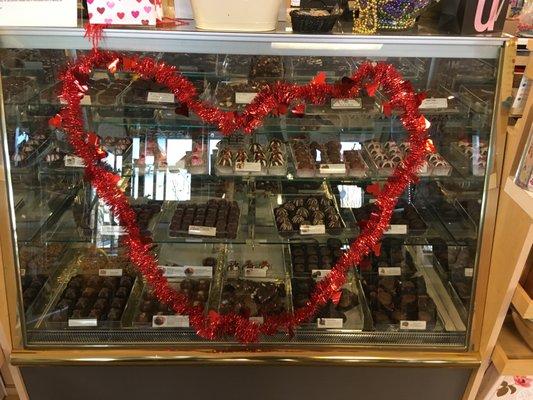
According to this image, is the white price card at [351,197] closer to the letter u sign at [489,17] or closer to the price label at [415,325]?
the price label at [415,325]

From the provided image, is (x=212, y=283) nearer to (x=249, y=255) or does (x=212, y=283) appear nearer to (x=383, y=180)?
(x=249, y=255)

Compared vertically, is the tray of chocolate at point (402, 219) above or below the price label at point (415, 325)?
above

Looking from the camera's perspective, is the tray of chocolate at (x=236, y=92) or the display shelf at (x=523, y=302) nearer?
the display shelf at (x=523, y=302)

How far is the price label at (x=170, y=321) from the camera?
1896 millimetres

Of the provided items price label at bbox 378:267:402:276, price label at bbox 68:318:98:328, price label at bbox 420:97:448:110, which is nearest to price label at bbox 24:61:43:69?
price label at bbox 68:318:98:328

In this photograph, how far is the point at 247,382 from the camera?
1.91m

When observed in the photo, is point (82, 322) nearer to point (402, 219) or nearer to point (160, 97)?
point (160, 97)

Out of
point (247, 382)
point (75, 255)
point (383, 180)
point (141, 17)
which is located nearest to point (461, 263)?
point (383, 180)

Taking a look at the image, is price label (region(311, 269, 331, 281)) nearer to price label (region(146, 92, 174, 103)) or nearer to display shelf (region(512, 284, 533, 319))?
display shelf (region(512, 284, 533, 319))

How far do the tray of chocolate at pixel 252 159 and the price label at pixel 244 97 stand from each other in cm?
26

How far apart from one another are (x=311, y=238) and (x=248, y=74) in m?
0.71

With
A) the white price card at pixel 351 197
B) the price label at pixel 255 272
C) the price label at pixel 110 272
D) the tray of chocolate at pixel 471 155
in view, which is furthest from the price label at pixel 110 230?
the tray of chocolate at pixel 471 155

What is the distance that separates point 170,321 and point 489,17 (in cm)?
153

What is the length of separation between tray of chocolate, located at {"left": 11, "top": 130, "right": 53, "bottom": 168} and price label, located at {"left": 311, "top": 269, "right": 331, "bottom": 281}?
1.17 metres
